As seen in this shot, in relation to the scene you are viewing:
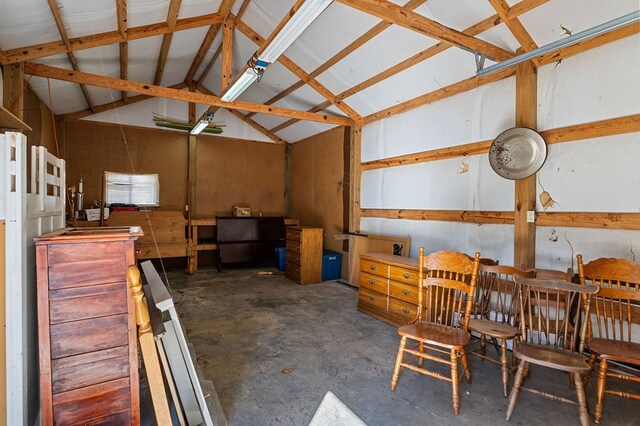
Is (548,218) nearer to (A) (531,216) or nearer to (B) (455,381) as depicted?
(A) (531,216)

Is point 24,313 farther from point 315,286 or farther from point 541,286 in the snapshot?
point 315,286

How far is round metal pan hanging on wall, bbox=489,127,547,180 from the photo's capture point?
10.1 ft

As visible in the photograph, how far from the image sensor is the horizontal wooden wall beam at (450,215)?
3.44m

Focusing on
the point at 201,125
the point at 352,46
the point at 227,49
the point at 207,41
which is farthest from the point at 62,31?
the point at 352,46

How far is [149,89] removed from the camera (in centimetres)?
446

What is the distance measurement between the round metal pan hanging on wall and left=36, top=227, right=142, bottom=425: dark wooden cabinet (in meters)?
3.26

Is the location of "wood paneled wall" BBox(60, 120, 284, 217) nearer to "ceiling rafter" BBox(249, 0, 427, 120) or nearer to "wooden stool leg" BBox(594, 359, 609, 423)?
"ceiling rafter" BBox(249, 0, 427, 120)

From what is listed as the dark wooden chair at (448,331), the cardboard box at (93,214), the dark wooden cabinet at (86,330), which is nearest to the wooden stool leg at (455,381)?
the dark wooden chair at (448,331)

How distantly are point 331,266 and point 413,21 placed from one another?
4.12 meters

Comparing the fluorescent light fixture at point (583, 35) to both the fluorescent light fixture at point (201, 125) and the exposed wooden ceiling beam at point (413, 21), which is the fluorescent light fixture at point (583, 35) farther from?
the fluorescent light fixture at point (201, 125)

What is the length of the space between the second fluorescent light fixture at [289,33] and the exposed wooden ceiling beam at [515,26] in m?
1.55

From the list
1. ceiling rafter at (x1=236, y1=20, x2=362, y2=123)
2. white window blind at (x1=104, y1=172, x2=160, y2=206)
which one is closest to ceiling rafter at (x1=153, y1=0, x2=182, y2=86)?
ceiling rafter at (x1=236, y1=20, x2=362, y2=123)

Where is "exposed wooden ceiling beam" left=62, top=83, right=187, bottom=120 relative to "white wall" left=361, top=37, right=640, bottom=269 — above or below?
above

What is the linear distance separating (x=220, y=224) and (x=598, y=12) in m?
6.04
